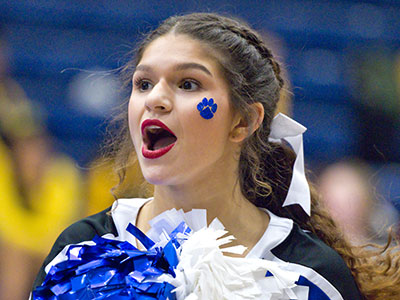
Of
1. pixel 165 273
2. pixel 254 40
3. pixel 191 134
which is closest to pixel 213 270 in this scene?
pixel 165 273

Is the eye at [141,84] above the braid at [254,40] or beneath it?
beneath

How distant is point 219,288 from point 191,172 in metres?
0.36

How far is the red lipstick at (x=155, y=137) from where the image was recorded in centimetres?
155

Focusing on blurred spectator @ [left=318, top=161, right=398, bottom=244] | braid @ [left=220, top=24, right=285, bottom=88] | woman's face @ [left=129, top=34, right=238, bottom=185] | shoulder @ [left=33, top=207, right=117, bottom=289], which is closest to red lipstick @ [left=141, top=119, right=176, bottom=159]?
woman's face @ [left=129, top=34, right=238, bottom=185]

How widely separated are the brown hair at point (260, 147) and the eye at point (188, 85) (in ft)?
0.34

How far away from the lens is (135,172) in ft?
6.77

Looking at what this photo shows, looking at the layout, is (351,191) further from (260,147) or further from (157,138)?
(157,138)

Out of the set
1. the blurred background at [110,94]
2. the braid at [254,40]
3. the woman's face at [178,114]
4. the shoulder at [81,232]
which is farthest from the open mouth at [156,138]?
the blurred background at [110,94]

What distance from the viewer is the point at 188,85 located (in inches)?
63.6

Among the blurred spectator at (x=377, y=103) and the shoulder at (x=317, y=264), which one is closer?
the shoulder at (x=317, y=264)

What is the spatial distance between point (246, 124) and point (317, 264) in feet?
1.39

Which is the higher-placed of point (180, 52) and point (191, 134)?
point (180, 52)

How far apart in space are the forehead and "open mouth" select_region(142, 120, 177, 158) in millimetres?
169

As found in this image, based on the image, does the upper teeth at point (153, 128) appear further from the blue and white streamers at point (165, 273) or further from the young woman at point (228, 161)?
the blue and white streamers at point (165, 273)
